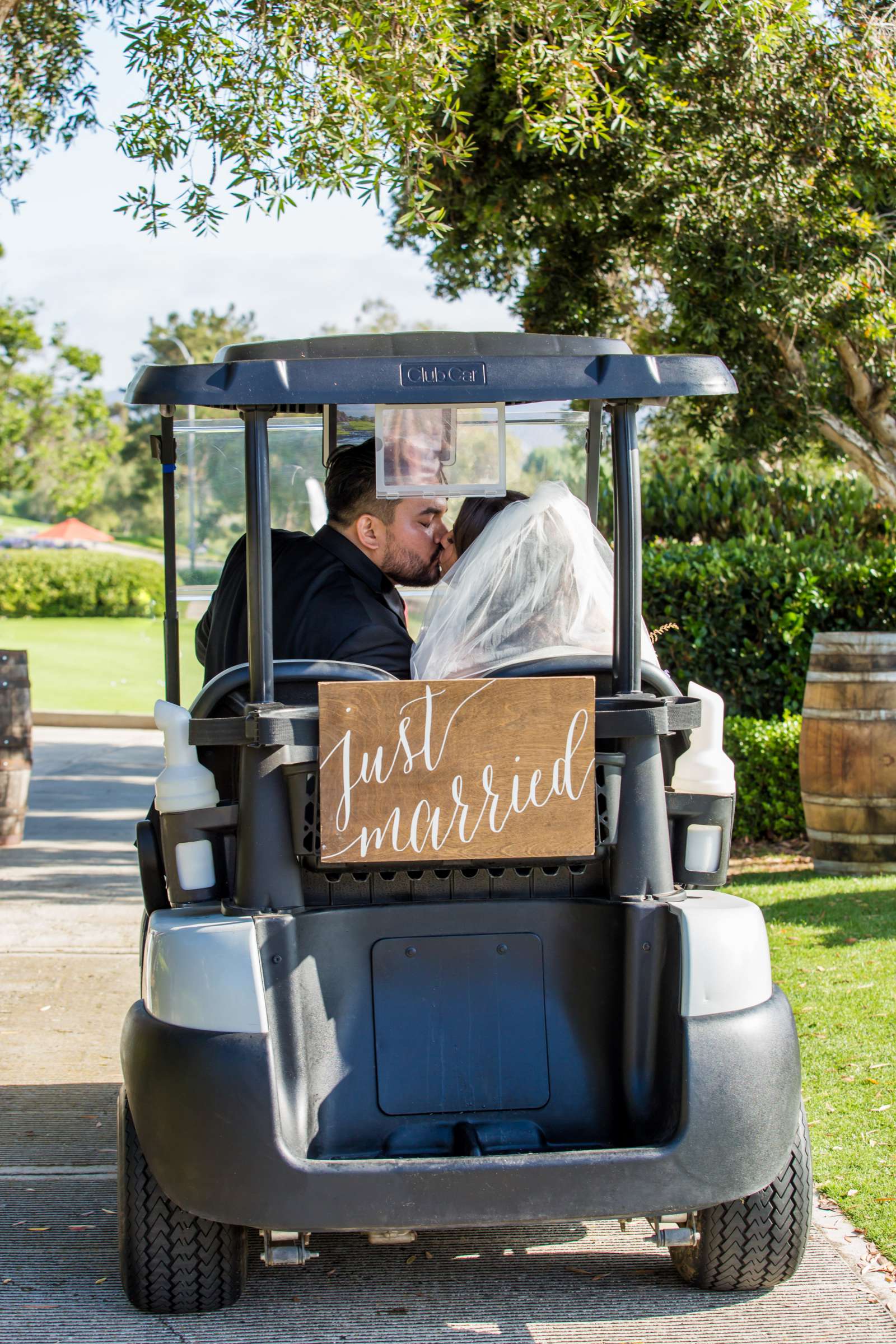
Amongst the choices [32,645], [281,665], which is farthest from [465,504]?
[32,645]

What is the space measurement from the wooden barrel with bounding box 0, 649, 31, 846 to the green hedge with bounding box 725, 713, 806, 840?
13.0 ft

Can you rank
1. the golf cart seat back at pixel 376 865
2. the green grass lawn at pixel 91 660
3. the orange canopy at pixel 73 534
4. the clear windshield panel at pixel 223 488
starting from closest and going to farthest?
the golf cart seat back at pixel 376 865, the clear windshield panel at pixel 223 488, the green grass lawn at pixel 91 660, the orange canopy at pixel 73 534

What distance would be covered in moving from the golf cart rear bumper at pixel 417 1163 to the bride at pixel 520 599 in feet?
2.57

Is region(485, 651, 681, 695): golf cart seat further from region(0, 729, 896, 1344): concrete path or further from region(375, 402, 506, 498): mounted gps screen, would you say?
region(0, 729, 896, 1344): concrete path

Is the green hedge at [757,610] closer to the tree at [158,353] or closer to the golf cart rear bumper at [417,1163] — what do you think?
the golf cart rear bumper at [417,1163]

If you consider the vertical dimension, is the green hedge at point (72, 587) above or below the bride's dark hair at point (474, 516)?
above

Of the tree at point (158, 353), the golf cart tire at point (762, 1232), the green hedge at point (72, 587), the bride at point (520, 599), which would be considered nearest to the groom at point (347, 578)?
the bride at point (520, 599)

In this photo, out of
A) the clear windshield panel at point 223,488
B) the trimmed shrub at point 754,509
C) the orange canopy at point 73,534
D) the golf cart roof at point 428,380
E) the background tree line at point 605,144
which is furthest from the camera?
the orange canopy at point 73,534

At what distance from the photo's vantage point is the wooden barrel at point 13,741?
762cm

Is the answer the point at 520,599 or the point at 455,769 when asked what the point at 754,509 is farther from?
the point at 455,769

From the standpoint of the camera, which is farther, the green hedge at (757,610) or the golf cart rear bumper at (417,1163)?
the green hedge at (757,610)


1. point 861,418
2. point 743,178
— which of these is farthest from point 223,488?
point 861,418

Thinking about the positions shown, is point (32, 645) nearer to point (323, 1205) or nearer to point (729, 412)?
point (729, 412)

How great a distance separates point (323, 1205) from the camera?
237 centimetres
